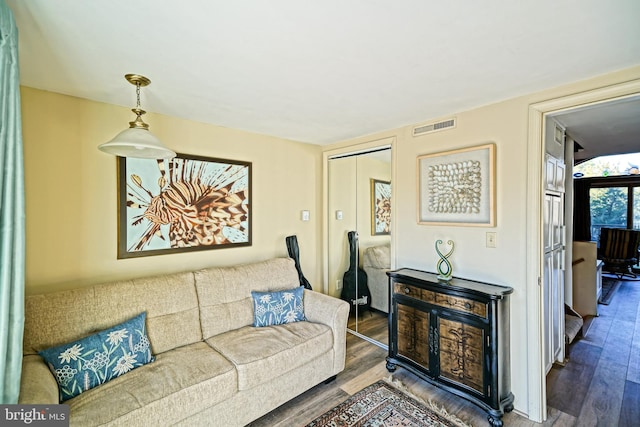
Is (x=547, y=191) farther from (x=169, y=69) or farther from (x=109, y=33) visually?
(x=109, y=33)

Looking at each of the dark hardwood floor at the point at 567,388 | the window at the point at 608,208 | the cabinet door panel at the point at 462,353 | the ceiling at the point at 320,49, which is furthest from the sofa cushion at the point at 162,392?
the window at the point at 608,208

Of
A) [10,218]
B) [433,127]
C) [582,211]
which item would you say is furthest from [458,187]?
[582,211]

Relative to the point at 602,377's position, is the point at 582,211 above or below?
above

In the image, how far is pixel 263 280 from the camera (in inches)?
106

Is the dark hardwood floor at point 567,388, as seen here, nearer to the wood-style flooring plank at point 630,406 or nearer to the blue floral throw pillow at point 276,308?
the wood-style flooring plank at point 630,406

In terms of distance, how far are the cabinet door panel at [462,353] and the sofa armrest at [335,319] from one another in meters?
0.79

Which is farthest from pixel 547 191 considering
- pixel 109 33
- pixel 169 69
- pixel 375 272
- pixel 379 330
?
pixel 109 33

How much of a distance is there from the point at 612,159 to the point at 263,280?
7643 mm

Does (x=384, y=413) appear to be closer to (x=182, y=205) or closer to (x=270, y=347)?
(x=270, y=347)

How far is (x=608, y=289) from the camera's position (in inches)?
197

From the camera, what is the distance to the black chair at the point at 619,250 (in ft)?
18.3

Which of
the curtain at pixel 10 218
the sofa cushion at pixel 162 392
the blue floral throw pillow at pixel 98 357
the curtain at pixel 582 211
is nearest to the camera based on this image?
the curtain at pixel 10 218

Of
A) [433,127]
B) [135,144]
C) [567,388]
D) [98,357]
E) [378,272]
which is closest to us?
[135,144]

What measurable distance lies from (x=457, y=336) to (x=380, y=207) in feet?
4.83
